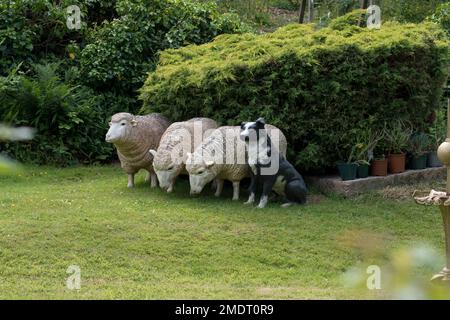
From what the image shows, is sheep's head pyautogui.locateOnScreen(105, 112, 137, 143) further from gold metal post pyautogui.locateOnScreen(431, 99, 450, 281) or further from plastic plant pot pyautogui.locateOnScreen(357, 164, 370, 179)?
gold metal post pyautogui.locateOnScreen(431, 99, 450, 281)

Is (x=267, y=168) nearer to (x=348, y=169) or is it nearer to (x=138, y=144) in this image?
(x=348, y=169)

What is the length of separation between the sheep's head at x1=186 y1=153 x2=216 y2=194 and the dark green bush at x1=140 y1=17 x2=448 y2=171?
1086 millimetres

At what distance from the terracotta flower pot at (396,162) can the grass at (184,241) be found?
0.86m

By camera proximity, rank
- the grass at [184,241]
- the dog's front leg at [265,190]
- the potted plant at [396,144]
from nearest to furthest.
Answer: the grass at [184,241]
the dog's front leg at [265,190]
the potted plant at [396,144]

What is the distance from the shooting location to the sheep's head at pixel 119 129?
9.41 meters

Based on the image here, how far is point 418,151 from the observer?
10.3 metres

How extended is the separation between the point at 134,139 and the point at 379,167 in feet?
11.1

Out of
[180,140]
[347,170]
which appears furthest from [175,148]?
[347,170]

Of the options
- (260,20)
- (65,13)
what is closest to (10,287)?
(65,13)

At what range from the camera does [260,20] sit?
2086cm

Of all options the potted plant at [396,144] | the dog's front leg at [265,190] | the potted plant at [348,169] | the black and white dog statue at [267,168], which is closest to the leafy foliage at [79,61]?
the black and white dog statue at [267,168]

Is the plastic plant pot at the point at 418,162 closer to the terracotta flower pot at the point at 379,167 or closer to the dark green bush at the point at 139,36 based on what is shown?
the terracotta flower pot at the point at 379,167

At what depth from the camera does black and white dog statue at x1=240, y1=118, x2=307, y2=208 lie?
338 inches
